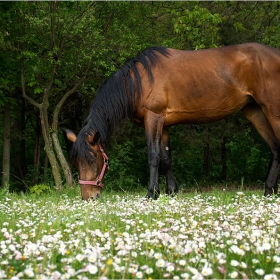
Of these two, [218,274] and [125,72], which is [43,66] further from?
[218,274]

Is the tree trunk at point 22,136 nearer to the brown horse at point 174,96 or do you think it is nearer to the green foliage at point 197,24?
the green foliage at point 197,24

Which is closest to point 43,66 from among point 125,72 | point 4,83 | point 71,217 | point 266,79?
point 4,83

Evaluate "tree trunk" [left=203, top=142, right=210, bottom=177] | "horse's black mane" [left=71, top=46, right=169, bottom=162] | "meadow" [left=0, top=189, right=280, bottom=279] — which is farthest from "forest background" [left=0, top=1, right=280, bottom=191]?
"meadow" [left=0, top=189, right=280, bottom=279]

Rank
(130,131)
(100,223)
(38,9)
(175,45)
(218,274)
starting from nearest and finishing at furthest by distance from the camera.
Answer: (218,274)
(100,223)
(38,9)
(175,45)
(130,131)

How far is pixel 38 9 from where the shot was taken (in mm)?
15648

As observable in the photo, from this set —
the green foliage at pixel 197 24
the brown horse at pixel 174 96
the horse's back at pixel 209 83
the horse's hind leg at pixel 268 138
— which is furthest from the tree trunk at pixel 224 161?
the horse's back at pixel 209 83

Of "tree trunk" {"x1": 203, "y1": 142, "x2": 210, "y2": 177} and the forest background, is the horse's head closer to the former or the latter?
the forest background

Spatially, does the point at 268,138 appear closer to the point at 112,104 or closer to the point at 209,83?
the point at 209,83

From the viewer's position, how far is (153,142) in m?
8.05

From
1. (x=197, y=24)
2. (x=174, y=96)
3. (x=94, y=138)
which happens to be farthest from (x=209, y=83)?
(x=197, y=24)

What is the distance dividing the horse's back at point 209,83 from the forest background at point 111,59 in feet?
9.45

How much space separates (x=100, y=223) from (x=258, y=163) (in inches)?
909

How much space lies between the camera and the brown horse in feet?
26.3

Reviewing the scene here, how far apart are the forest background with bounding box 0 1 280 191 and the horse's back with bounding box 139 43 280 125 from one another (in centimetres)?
288
